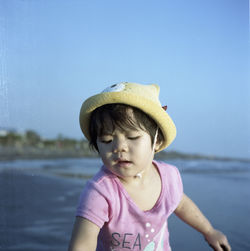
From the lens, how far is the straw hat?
1471mm

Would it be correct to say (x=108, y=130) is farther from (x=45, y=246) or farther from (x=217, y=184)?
(x=217, y=184)

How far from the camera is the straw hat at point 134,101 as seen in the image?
147cm

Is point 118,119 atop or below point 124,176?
atop

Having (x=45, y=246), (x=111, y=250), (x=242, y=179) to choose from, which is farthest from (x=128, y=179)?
(x=242, y=179)

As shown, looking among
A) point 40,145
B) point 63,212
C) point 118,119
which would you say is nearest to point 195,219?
point 118,119

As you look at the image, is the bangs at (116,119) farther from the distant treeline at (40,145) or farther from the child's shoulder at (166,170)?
the distant treeline at (40,145)

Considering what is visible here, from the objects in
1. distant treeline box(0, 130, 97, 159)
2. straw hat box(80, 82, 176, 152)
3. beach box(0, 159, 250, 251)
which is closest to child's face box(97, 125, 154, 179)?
straw hat box(80, 82, 176, 152)

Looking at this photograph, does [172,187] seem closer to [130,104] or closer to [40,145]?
[130,104]

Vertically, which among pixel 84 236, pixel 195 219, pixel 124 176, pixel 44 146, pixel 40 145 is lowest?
pixel 44 146

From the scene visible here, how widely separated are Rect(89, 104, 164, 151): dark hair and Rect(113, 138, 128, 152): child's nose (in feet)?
0.17

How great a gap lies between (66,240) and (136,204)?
0.91m

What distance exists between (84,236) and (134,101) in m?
0.61

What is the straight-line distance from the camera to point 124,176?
1.57 metres

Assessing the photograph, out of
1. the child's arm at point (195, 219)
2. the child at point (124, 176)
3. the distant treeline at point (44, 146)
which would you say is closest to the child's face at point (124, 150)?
the child at point (124, 176)
